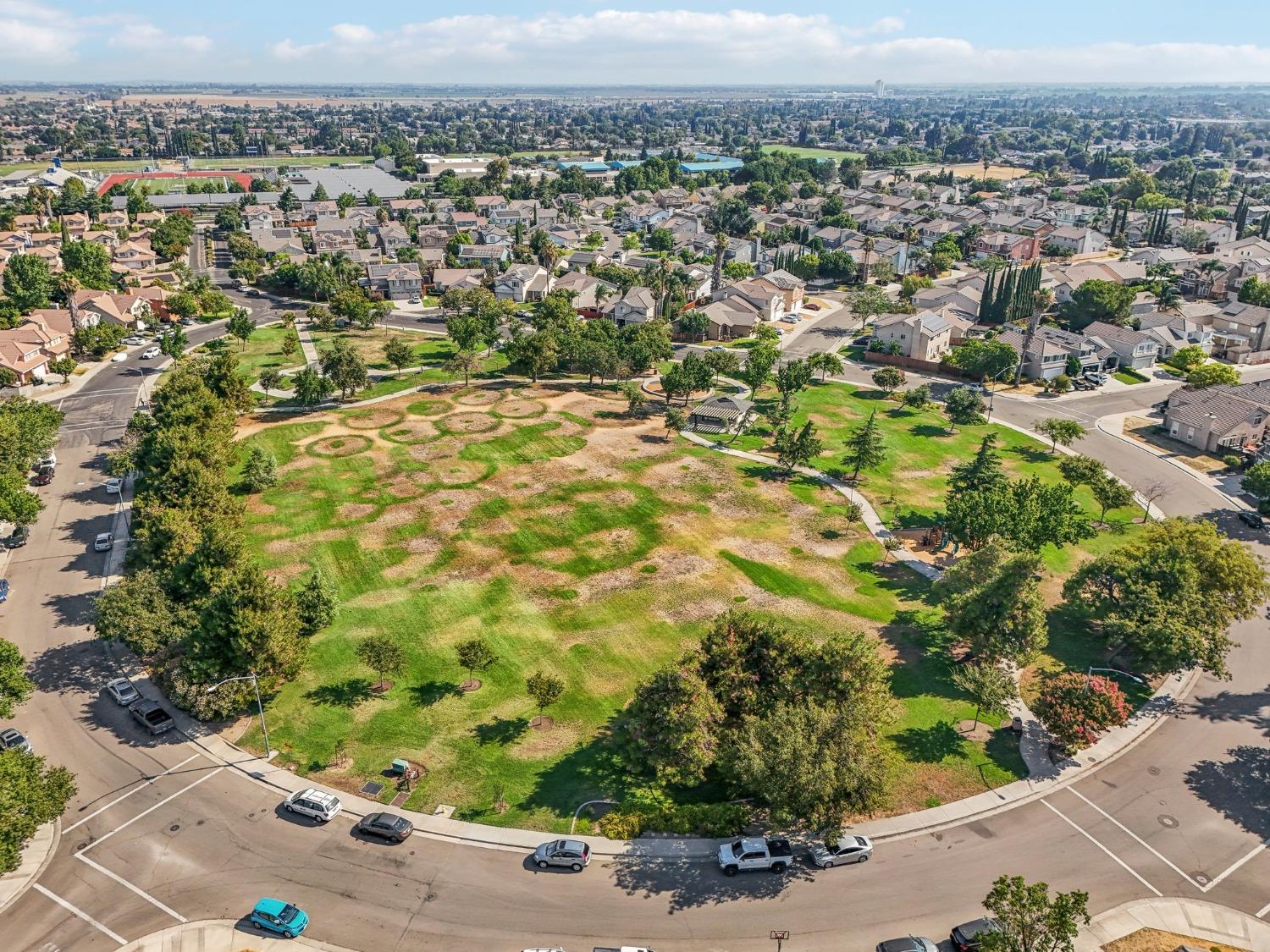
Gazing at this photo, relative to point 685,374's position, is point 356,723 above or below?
below

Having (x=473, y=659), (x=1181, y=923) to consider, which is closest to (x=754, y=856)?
(x=1181, y=923)

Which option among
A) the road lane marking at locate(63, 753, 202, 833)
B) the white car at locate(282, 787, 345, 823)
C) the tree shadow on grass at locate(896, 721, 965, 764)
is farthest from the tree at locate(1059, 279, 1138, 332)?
the road lane marking at locate(63, 753, 202, 833)

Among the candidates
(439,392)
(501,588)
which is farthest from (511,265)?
(501,588)

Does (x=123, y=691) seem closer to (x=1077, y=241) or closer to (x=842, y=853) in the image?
(x=842, y=853)

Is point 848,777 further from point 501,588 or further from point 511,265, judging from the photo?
point 511,265

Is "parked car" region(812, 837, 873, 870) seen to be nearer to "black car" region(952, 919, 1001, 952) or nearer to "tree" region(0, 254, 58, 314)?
"black car" region(952, 919, 1001, 952)

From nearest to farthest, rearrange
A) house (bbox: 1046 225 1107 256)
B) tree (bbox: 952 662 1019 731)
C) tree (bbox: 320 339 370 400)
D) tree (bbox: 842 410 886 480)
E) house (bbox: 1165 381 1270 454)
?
tree (bbox: 952 662 1019 731) → tree (bbox: 842 410 886 480) → house (bbox: 1165 381 1270 454) → tree (bbox: 320 339 370 400) → house (bbox: 1046 225 1107 256)

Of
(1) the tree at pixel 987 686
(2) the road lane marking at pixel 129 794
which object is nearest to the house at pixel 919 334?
(1) the tree at pixel 987 686
